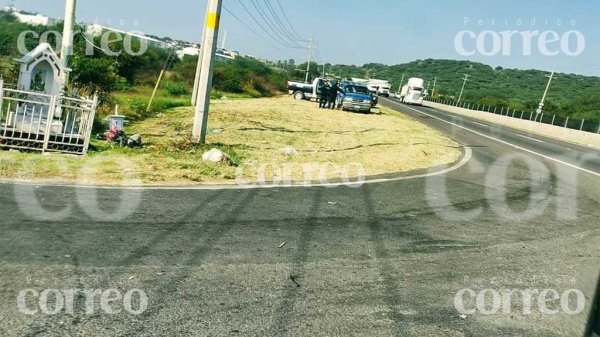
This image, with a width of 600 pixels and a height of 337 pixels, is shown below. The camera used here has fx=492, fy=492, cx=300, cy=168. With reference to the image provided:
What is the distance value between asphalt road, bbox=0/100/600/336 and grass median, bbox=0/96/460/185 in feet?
4.33

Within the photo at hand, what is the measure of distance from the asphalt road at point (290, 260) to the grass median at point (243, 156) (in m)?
1.32

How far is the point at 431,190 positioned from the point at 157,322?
7.40 m

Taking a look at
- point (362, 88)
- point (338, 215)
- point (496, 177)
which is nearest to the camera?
point (338, 215)

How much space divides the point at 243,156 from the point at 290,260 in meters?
7.61

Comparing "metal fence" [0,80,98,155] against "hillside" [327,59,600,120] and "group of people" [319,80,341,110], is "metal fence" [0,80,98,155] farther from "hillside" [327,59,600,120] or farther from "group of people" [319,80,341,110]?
"hillside" [327,59,600,120]

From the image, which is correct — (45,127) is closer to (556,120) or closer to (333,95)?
(333,95)

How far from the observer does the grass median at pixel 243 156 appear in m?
9.44

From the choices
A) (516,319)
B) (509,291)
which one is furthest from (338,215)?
(516,319)

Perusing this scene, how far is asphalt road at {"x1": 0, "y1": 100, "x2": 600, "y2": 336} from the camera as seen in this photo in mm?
4059

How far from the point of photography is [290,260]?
5.50 metres

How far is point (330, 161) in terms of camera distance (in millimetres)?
13250

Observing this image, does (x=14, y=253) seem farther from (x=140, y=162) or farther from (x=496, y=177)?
(x=496, y=177)

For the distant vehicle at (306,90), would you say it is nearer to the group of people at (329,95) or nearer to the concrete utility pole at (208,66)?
the group of people at (329,95)

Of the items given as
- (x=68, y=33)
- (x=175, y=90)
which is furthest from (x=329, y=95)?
(x=68, y=33)
